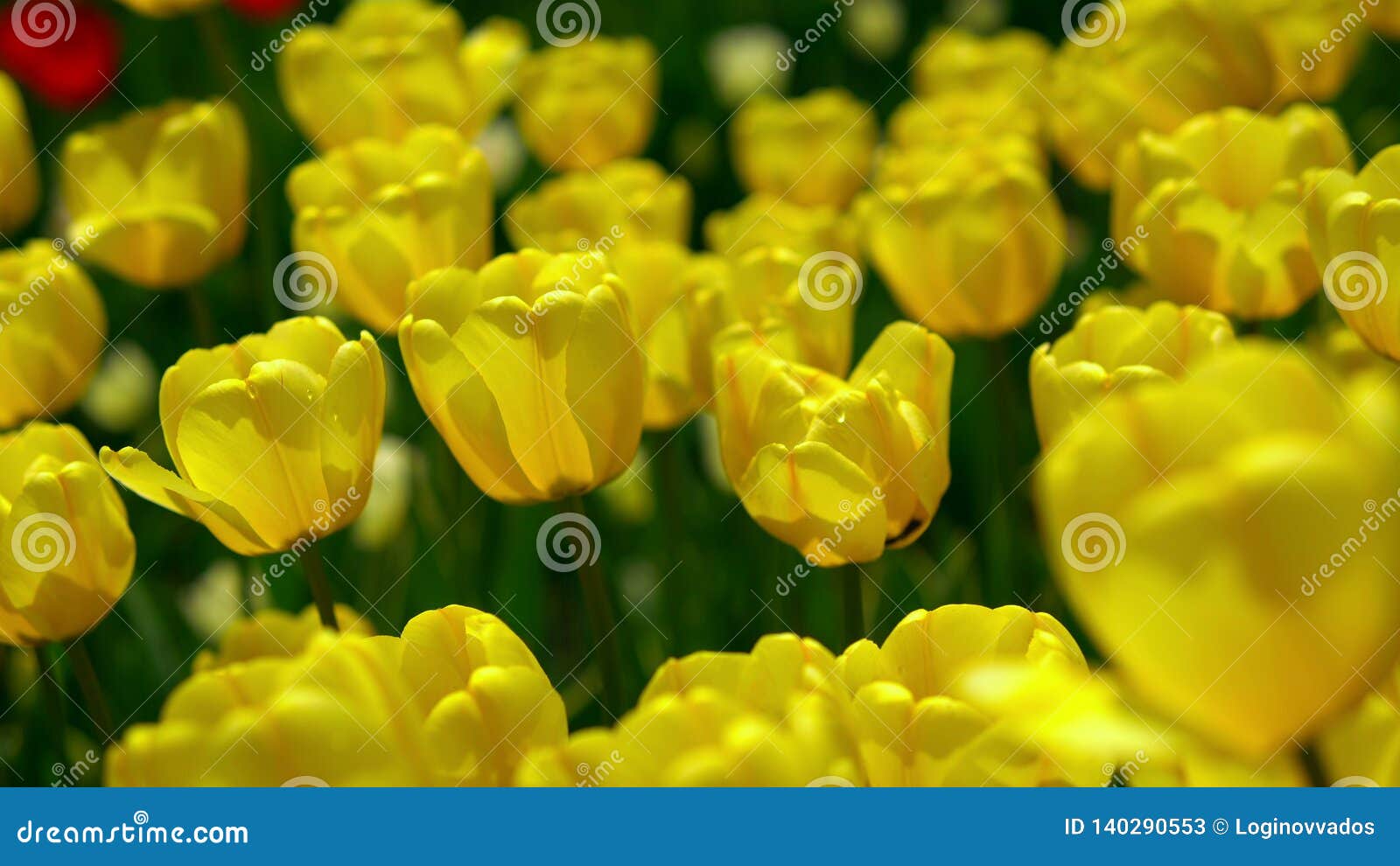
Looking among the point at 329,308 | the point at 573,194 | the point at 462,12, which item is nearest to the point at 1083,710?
the point at 573,194

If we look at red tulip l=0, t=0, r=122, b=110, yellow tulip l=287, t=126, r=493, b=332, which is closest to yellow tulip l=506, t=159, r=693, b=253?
yellow tulip l=287, t=126, r=493, b=332

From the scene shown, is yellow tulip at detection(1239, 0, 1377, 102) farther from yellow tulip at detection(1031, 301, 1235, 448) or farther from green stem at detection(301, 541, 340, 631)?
green stem at detection(301, 541, 340, 631)

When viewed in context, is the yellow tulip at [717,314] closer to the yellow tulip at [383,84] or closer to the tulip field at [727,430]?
the tulip field at [727,430]

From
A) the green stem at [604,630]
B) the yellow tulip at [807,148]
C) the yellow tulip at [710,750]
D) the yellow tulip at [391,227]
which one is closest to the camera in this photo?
the yellow tulip at [710,750]

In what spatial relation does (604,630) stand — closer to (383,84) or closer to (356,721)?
(356,721)

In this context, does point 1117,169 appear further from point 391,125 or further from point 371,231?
point 391,125

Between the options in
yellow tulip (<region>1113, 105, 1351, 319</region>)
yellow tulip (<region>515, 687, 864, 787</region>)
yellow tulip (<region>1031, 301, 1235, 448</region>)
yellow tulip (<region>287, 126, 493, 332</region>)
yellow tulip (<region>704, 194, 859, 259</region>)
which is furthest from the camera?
yellow tulip (<region>704, 194, 859, 259</region>)

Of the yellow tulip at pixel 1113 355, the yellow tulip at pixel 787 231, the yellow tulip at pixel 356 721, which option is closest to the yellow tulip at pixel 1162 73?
the yellow tulip at pixel 787 231
